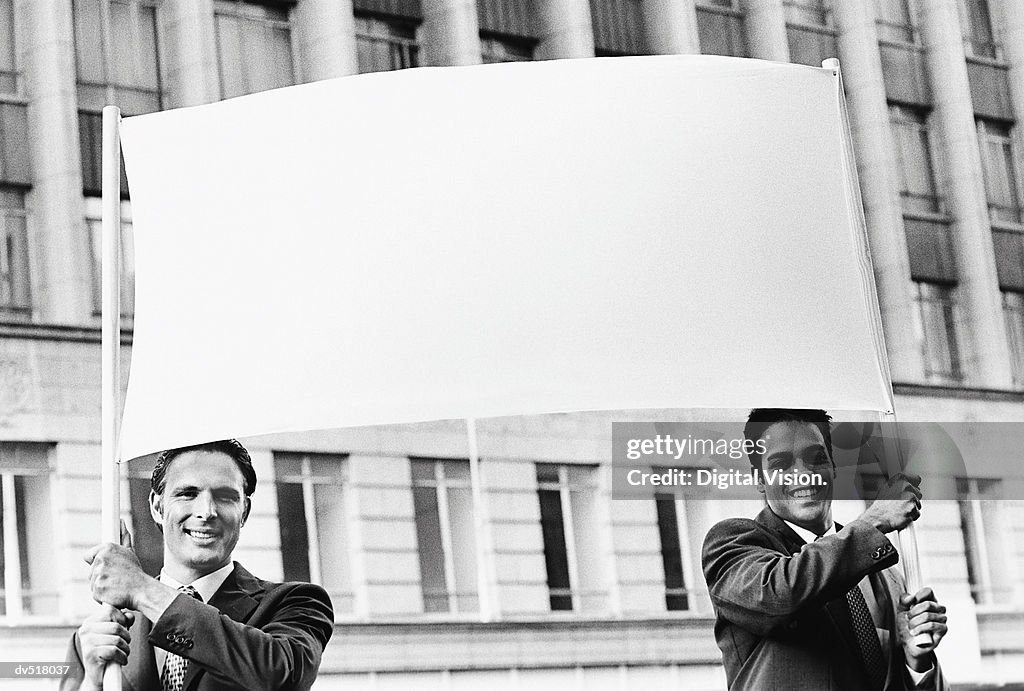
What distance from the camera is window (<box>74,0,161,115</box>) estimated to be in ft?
46.5

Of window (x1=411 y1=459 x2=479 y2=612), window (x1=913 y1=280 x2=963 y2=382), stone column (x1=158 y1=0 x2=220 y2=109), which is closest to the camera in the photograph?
stone column (x1=158 y1=0 x2=220 y2=109)

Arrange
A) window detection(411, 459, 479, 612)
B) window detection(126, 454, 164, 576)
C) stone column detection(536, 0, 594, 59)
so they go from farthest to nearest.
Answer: stone column detection(536, 0, 594, 59)
window detection(411, 459, 479, 612)
window detection(126, 454, 164, 576)

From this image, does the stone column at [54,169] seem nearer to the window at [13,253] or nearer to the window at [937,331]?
the window at [13,253]

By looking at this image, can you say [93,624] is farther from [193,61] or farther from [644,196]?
[193,61]

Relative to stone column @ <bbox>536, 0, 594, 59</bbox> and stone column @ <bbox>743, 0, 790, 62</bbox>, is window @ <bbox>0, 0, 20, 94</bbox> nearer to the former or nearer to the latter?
stone column @ <bbox>536, 0, 594, 59</bbox>

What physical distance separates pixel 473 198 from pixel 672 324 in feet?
1.58

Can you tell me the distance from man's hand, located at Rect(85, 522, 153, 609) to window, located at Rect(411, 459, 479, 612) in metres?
11.6

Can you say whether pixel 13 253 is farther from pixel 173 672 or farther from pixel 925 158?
pixel 173 672

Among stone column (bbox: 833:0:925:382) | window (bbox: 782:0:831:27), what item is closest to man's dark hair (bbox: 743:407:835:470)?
stone column (bbox: 833:0:925:382)

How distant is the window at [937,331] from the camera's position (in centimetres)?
1841

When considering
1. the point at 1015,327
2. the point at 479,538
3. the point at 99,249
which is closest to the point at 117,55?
the point at 99,249

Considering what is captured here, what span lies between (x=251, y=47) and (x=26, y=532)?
15.6 feet

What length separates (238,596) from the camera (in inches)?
142

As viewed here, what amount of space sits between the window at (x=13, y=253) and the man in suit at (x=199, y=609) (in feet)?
33.1
